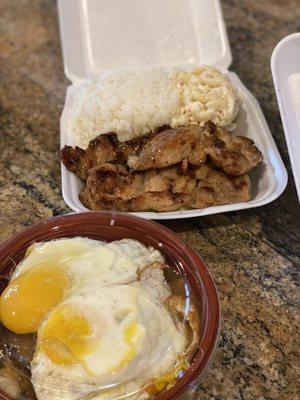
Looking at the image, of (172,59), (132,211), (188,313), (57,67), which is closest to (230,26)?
(172,59)

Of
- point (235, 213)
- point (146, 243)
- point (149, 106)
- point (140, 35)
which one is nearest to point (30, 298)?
point (146, 243)

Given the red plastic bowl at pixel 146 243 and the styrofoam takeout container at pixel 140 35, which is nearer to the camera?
the red plastic bowl at pixel 146 243

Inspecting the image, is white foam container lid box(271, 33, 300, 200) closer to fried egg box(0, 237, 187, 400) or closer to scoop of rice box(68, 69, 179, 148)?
scoop of rice box(68, 69, 179, 148)

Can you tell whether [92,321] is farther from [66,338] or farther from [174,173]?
[174,173]

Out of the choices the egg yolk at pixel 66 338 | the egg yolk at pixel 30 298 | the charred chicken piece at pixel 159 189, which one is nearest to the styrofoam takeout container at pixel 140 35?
the charred chicken piece at pixel 159 189

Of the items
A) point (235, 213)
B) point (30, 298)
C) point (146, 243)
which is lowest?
point (235, 213)

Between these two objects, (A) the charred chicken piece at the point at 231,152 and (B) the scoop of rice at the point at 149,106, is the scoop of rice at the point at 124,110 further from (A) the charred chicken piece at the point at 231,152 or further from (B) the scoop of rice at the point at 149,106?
(A) the charred chicken piece at the point at 231,152
